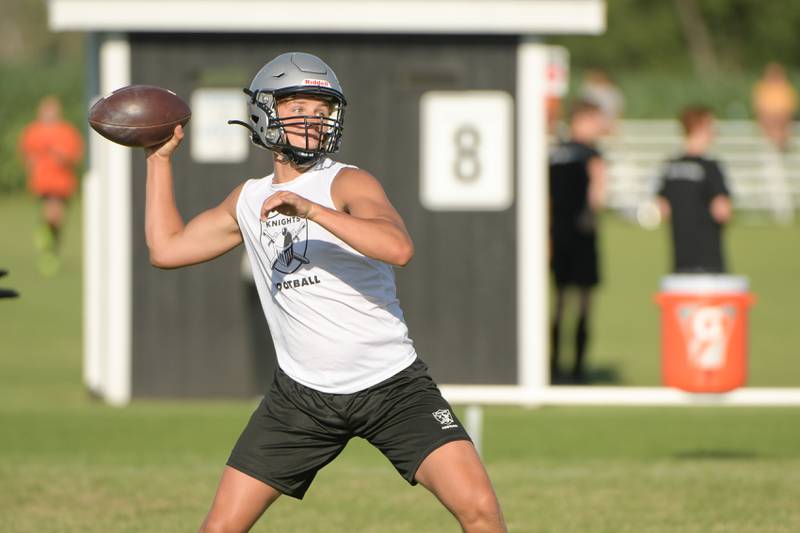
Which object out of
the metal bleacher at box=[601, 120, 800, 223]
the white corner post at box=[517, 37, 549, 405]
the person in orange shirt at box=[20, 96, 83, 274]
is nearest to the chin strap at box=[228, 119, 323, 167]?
the white corner post at box=[517, 37, 549, 405]

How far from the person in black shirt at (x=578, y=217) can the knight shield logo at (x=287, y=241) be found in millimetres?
8078

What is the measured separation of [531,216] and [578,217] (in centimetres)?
99

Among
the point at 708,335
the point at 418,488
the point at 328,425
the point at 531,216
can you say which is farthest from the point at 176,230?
the point at 531,216

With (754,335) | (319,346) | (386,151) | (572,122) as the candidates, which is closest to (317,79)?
(319,346)

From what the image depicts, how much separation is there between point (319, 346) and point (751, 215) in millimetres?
26972

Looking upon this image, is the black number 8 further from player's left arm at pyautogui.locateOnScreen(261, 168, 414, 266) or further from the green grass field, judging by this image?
player's left arm at pyautogui.locateOnScreen(261, 168, 414, 266)

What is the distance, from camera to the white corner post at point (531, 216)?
1285 cm

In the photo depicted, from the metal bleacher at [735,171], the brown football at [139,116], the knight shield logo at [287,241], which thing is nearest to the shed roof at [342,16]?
the brown football at [139,116]

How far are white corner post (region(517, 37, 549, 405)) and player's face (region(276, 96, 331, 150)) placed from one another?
719 cm

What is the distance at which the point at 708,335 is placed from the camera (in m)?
9.67

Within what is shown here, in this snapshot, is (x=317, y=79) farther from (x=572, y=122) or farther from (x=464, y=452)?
(x=572, y=122)

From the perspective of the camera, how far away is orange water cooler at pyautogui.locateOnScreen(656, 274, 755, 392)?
31.8 ft

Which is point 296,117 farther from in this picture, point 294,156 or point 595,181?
point 595,181

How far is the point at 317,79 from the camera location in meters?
5.80
